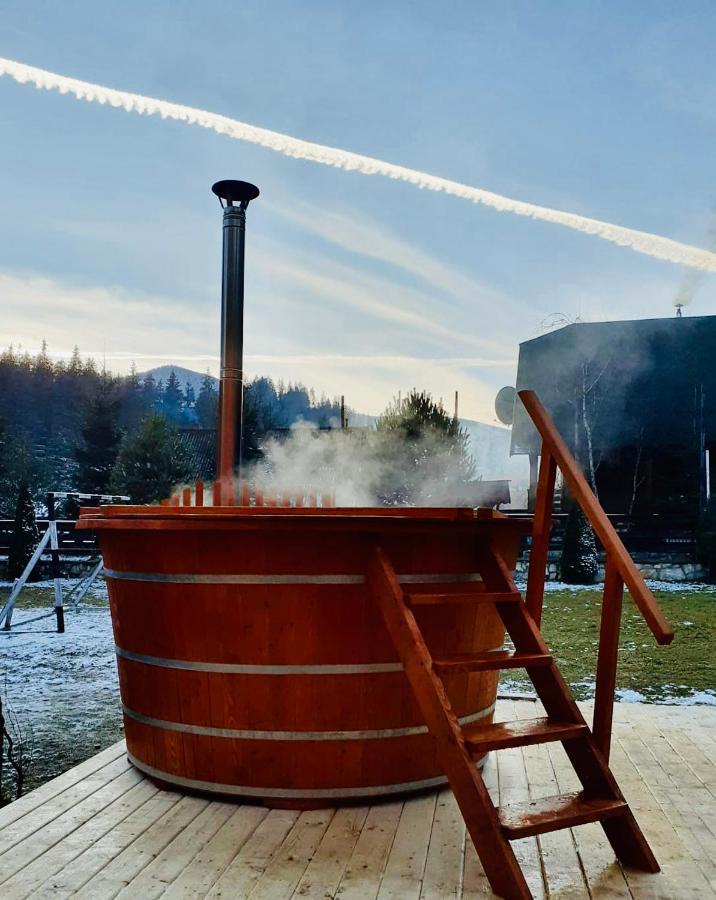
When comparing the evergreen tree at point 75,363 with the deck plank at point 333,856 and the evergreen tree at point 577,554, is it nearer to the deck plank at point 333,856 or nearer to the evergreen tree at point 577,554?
the evergreen tree at point 577,554

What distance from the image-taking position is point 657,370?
20.1 meters

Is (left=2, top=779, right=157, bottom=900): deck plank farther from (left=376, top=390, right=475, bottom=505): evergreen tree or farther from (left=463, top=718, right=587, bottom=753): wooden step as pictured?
→ (left=376, top=390, right=475, bottom=505): evergreen tree

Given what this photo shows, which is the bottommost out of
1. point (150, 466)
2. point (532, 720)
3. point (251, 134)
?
point (532, 720)

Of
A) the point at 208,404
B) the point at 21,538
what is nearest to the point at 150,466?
the point at 21,538

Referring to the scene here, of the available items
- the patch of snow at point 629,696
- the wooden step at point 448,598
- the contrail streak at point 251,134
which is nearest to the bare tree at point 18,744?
the wooden step at point 448,598

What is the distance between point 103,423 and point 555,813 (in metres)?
24.5

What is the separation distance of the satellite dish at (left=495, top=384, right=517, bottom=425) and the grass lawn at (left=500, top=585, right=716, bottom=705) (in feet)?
27.5

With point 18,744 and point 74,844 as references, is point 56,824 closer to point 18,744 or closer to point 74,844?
point 74,844

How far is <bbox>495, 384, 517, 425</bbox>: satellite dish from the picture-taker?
20.8 m

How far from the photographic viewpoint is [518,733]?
2.55 m

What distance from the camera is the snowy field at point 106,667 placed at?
5934 mm

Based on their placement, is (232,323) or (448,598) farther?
(232,323)

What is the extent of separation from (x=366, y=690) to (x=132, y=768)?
1196mm

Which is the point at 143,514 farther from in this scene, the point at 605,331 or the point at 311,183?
the point at 605,331
